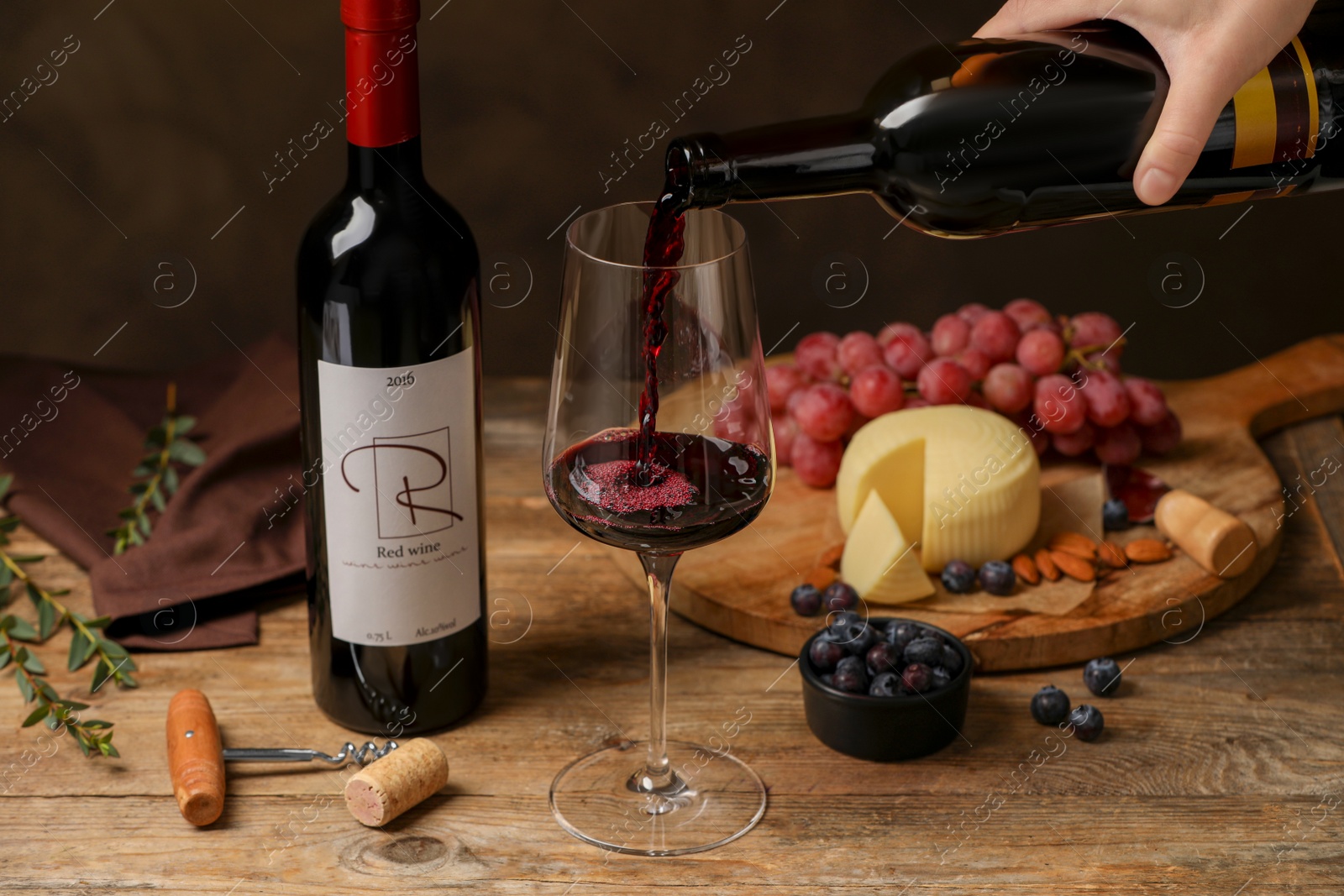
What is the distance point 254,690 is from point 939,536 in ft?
2.20

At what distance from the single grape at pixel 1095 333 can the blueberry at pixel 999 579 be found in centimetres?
37

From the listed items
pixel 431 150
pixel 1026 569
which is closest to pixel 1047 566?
pixel 1026 569

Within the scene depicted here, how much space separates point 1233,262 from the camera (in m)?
2.45

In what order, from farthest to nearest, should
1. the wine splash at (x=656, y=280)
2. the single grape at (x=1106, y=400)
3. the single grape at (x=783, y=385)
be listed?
1. the single grape at (x=783, y=385)
2. the single grape at (x=1106, y=400)
3. the wine splash at (x=656, y=280)

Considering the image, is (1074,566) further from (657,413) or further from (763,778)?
(657,413)

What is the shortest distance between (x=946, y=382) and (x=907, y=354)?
7cm

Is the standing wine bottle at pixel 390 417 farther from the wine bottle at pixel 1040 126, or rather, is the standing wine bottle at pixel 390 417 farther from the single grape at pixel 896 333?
the single grape at pixel 896 333

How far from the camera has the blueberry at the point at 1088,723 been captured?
1101 millimetres

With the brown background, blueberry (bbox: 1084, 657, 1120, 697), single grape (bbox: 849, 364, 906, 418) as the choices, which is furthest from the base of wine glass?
the brown background

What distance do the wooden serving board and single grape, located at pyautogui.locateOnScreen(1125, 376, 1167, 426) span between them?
0.22 ft

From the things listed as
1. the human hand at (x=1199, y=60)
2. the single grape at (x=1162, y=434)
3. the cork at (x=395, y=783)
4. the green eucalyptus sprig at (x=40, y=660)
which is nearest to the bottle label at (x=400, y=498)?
the cork at (x=395, y=783)

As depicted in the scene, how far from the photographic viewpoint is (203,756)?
1024 mm

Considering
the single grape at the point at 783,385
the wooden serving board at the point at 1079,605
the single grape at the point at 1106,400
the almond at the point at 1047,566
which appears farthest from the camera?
the single grape at the point at 783,385

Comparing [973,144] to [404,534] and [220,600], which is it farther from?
[220,600]
